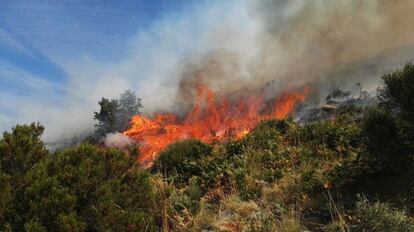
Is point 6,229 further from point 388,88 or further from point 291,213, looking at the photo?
point 388,88

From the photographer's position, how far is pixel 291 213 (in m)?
6.39

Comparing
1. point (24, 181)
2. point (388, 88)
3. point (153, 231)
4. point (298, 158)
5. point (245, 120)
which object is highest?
point (245, 120)

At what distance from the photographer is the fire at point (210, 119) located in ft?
101

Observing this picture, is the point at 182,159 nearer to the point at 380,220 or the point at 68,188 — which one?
the point at 68,188

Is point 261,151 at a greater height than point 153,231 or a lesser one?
greater

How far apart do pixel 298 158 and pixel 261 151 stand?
134cm

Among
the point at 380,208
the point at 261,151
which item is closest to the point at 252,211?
the point at 380,208

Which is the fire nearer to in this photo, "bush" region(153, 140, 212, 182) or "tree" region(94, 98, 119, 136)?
"tree" region(94, 98, 119, 136)

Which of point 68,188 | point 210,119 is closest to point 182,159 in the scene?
point 68,188

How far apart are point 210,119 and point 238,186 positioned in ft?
101

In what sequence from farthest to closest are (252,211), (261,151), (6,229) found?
(261,151)
(252,211)
(6,229)

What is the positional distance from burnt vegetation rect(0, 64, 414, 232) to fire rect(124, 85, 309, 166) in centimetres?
1615

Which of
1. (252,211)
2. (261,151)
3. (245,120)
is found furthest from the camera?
(245,120)

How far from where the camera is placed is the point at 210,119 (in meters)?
39.8
